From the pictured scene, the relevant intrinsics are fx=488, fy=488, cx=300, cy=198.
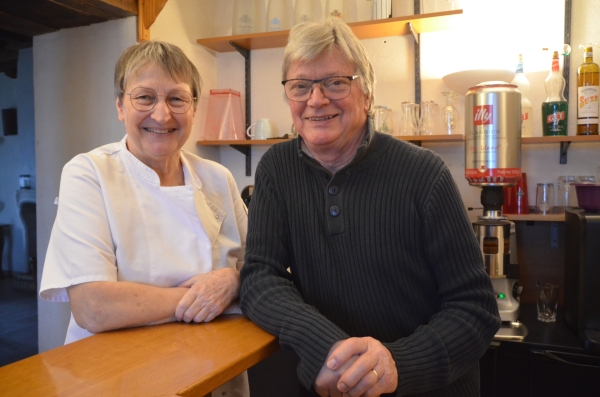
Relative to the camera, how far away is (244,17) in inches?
104

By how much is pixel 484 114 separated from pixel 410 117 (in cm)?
57

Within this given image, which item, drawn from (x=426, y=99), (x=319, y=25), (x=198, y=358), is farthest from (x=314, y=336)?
(x=426, y=99)

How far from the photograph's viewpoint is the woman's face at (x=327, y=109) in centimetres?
107

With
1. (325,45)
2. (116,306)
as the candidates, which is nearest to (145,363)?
(116,306)

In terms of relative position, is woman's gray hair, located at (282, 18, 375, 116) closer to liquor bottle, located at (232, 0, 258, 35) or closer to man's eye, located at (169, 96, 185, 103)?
man's eye, located at (169, 96, 185, 103)

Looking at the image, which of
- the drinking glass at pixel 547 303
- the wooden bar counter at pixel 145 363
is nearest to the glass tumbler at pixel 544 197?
the drinking glass at pixel 547 303

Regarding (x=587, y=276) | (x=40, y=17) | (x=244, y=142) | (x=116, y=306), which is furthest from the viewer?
(x=244, y=142)

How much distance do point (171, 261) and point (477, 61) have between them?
176 cm

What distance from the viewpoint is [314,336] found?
3.01ft

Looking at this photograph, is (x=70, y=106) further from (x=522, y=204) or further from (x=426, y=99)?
(x=522, y=204)

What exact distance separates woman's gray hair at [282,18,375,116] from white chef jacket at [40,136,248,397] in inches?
16.2

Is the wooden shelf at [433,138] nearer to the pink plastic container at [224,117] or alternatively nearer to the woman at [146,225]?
the pink plastic container at [224,117]

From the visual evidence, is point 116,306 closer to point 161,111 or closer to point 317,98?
point 161,111

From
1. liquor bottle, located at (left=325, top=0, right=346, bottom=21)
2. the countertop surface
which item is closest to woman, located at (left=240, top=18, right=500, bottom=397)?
the countertop surface
